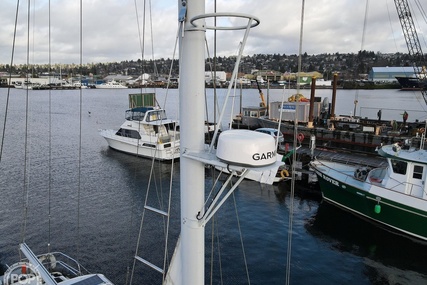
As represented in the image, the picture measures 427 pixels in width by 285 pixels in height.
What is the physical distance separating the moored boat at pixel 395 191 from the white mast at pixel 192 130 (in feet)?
44.6

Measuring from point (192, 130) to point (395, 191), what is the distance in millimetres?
14142

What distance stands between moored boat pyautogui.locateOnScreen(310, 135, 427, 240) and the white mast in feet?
44.6

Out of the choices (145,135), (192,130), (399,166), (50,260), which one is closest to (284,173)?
(399,166)

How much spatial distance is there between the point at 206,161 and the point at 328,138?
30672 millimetres

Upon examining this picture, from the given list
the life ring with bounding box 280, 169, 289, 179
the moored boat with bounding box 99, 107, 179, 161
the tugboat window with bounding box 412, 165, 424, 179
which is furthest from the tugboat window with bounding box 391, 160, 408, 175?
the moored boat with bounding box 99, 107, 179, 161

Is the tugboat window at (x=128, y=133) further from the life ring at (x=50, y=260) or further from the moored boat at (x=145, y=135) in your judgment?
the life ring at (x=50, y=260)

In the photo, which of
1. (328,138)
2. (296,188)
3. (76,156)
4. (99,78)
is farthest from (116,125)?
(99,78)

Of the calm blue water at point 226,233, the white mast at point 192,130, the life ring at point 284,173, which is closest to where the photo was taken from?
the white mast at point 192,130

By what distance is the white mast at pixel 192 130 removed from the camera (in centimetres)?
347

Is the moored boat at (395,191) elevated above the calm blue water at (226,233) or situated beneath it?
elevated above

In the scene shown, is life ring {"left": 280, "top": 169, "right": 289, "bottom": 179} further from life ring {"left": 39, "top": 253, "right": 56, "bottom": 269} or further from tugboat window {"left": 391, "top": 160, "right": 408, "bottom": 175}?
life ring {"left": 39, "top": 253, "right": 56, "bottom": 269}

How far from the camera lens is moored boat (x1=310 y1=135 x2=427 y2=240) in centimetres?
1443

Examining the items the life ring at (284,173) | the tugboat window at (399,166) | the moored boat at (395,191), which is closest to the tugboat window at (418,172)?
the moored boat at (395,191)

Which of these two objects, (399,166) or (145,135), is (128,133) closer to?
(145,135)
